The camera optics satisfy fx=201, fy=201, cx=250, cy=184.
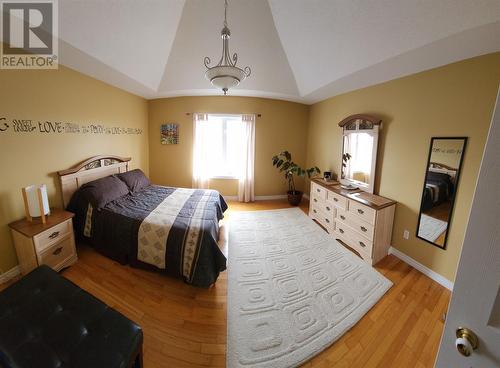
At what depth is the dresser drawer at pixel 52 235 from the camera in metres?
1.92

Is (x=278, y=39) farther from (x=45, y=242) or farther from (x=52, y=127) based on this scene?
(x=45, y=242)

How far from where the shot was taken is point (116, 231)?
7.40 ft

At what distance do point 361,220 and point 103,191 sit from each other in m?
3.34

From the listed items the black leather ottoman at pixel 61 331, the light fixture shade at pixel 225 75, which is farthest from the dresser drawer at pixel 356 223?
the black leather ottoman at pixel 61 331

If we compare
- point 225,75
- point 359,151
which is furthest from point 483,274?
point 359,151

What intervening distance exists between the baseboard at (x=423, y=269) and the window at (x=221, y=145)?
3104mm

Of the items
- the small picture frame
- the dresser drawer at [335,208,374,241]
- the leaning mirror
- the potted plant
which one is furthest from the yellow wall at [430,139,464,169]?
the small picture frame

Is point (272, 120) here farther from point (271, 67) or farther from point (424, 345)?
point (424, 345)

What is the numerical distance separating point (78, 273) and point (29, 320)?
1.19 metres

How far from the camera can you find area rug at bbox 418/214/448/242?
7.13ft

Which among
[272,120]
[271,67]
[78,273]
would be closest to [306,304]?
[78,273]

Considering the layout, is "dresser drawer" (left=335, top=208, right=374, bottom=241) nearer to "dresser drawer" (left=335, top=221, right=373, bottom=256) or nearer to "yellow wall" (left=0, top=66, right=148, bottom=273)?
"dresser drawer" (left=335, top=221, right=373, bottom=256)

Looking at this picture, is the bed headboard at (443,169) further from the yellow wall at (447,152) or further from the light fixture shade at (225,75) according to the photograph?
the light fixture shade at (225,75)

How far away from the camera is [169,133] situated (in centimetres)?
432
